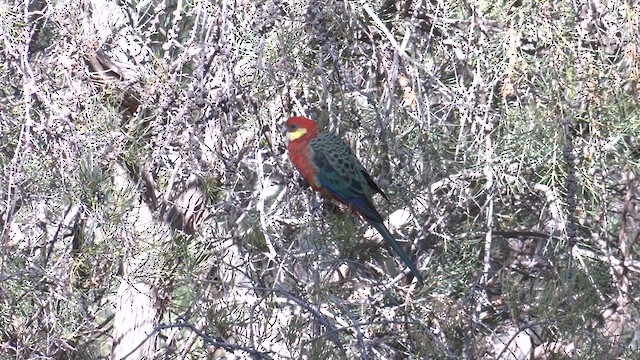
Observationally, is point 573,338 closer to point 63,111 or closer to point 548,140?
point 548,140

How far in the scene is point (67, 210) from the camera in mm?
3996

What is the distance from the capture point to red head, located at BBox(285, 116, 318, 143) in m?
3.84

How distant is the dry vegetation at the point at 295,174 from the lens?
3.11 metres

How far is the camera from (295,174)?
385 centimetres

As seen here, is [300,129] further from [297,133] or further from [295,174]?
[295,174]

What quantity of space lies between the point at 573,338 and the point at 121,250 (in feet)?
4.99

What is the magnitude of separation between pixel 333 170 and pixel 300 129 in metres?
0.21

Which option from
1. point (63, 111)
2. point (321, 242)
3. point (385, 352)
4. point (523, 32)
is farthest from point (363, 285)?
point (63, 111)

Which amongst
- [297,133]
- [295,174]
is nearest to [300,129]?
[297,133]

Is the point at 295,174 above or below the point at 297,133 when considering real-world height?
below

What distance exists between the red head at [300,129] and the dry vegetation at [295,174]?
54mm

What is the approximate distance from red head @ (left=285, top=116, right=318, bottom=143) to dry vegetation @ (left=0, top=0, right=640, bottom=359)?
5 cm

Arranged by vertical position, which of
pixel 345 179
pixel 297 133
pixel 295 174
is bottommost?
pixel 345 179

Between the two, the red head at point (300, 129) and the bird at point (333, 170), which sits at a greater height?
the red head at point (300, 129)
